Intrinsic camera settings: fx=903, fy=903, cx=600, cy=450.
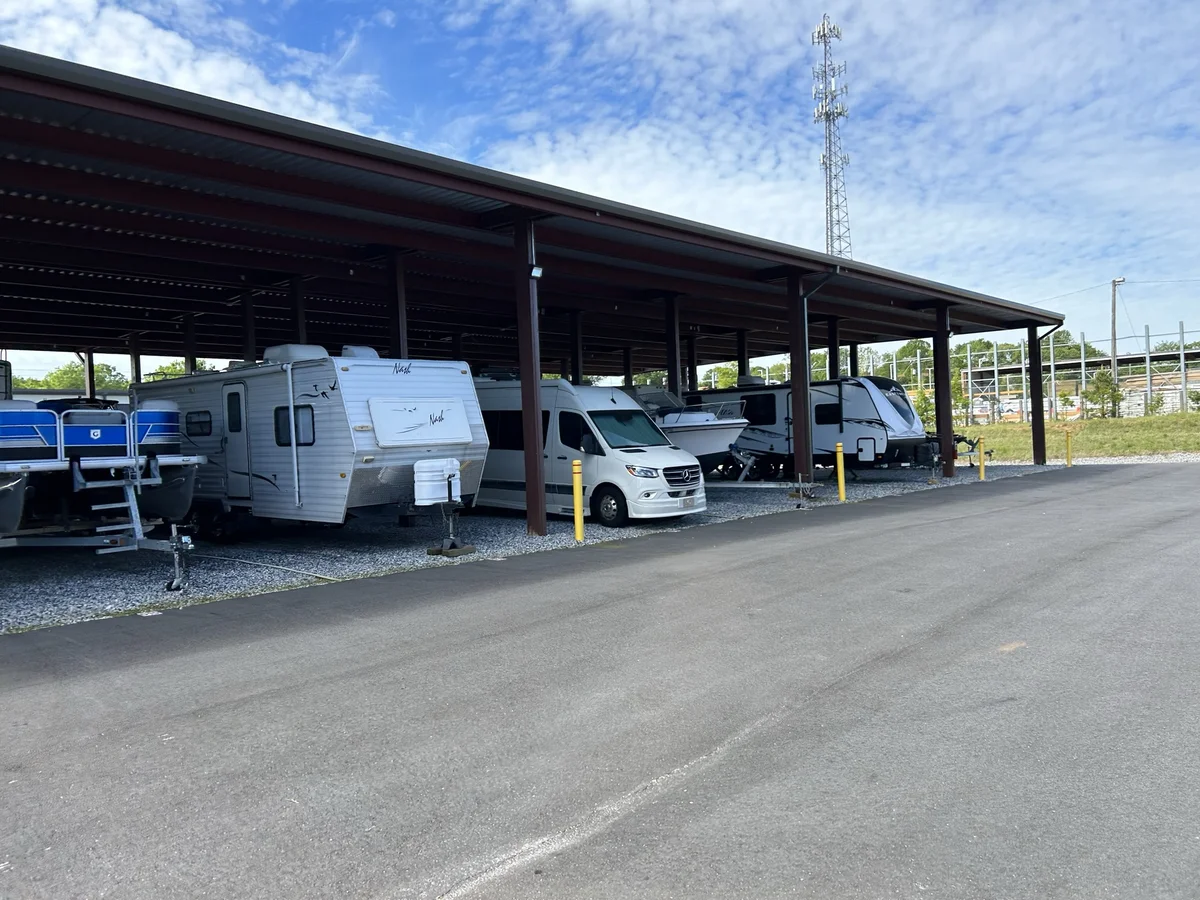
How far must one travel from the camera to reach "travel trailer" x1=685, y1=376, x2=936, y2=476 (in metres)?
21.9

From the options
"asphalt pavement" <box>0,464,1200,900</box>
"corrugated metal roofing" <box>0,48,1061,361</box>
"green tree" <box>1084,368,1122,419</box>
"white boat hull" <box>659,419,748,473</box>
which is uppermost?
"corrugated metal roofing" <box>0,48,1061,361</box>

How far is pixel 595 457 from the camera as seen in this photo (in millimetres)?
14633

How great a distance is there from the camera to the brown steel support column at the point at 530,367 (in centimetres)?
1344

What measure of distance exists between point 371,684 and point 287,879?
8.38ft

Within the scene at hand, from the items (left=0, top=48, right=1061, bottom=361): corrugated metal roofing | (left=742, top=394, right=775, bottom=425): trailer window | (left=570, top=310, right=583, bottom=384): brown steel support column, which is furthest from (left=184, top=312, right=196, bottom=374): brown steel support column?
(left=742, top=394, right=775, bottom=425): trailer window

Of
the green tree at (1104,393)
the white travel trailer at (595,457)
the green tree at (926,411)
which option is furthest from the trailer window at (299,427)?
the green tree at (1104,393)

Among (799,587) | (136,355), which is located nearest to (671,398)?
(799,587)

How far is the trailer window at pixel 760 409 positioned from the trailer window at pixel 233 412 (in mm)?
13498

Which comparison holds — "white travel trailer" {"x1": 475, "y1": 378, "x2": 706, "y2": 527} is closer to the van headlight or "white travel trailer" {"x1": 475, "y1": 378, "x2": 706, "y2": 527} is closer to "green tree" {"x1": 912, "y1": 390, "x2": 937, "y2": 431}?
the van headlight

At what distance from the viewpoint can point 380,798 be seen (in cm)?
405

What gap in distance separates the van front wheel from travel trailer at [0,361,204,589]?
6099 millimetres

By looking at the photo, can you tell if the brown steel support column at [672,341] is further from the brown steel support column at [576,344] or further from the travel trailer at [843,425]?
the brown steel support column at [576,344]

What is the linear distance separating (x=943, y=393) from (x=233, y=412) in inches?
734

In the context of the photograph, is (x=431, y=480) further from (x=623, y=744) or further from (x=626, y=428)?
(x=623, y=744)
